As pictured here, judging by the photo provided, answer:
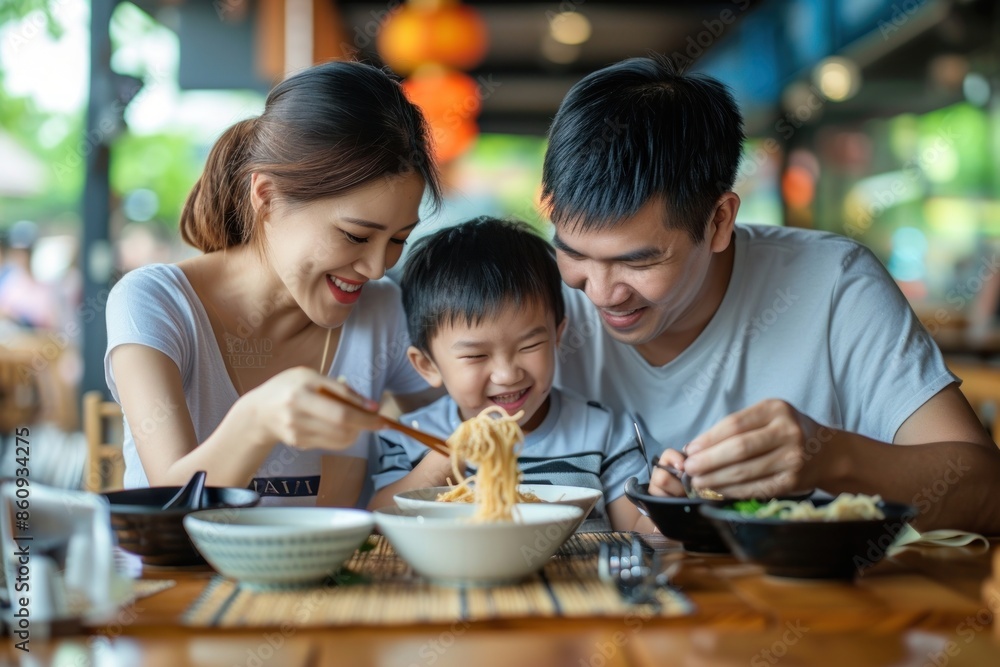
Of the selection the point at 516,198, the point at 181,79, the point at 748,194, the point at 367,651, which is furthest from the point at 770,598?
the point at 516,198

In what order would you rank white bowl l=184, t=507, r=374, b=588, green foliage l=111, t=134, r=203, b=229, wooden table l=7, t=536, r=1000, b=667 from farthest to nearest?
green foliage l=111, t=134, r=203, b=229 → white bowl l=184, t=507, r=374, b=588 → wooden table l=7, t=536, r=1000, b=667

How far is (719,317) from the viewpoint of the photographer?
214 cm

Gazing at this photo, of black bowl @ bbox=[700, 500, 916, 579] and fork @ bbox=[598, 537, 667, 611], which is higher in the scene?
black bowl @ bbox=[700, 500, 916, 579]

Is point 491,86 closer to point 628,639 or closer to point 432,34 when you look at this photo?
point 432,34

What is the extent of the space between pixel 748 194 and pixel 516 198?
349 centimetres

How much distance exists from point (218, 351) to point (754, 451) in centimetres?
115

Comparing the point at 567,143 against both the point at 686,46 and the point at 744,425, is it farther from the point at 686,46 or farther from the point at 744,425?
the point at 686,46

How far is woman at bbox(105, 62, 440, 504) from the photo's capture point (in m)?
1.79

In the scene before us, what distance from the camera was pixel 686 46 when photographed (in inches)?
348

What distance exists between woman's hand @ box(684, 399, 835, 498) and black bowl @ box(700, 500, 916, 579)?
0.12 meters

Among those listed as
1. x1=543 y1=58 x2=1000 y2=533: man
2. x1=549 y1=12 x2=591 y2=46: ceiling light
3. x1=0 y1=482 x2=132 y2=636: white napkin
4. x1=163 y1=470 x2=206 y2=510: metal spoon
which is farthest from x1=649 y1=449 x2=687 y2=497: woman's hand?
x1=549 y1=12 x2=591 y2=46: ceiling light

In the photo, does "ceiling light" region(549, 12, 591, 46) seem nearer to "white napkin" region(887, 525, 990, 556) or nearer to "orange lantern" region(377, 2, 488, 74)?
"orange lantern" region(377, 2, 488, 74)

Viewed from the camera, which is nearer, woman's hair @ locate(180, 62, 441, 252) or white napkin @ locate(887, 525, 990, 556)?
white napkin @ locate(887, 525, 990, 556)

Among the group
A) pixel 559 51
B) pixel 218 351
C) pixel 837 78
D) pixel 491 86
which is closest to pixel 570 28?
pixel 559 51
